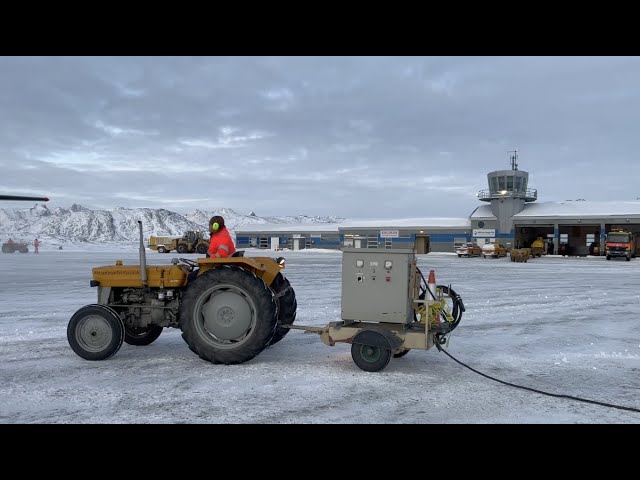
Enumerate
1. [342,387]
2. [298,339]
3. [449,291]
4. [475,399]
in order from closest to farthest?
1. [475,399]
2. [342,387]
3. [449,291]
4. [298,339]

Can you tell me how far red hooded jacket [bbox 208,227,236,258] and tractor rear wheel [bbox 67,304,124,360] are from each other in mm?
1489

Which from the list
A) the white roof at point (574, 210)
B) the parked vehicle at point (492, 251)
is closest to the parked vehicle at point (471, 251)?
the parked vehicle at point (492, 251)

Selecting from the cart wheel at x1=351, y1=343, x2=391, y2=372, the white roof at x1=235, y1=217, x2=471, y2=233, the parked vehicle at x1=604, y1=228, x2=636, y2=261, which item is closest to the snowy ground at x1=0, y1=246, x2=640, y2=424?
the cart wheel at x1=351, y1=343, x2=391, y2=372

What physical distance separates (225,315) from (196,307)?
0.37 meters

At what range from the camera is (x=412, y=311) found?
20.4ft

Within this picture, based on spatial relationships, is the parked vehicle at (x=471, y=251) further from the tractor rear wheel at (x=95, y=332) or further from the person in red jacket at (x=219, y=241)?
the tractor rear wheel at (x=95, y=332)

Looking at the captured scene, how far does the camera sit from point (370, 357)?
566 centimetres

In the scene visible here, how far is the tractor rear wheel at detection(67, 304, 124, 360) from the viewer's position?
608cm

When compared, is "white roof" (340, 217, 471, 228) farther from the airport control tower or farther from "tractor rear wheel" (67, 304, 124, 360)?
"tractor rear wheel" (67, 304, 124, 360)

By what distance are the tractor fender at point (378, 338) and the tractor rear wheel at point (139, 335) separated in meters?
3.07

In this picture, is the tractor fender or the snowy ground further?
the tractor fender
